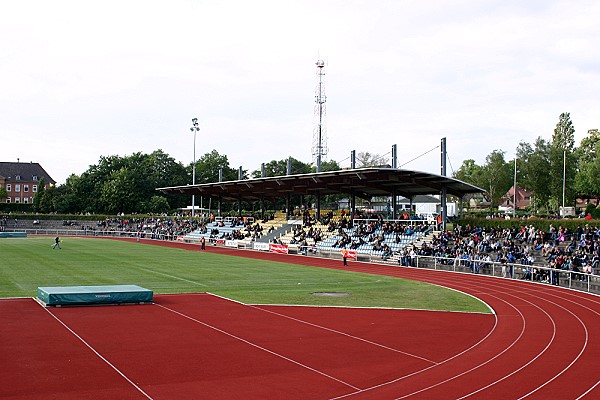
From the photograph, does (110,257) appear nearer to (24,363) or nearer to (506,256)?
(506,256)

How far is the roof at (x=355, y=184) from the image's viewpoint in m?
51.0

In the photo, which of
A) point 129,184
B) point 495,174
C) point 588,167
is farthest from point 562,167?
point 129,184

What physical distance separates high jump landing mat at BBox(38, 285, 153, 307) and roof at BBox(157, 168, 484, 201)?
90.9 feet

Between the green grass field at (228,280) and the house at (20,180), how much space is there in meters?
117

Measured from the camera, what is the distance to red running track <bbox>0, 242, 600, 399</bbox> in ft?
42.9

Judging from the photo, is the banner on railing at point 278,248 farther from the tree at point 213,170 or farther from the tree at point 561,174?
the tree at point 213,170

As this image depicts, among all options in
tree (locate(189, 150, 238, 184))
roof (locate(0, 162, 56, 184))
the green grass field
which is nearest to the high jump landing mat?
the green grass field

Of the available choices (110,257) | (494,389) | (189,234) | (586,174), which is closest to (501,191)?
(586,174)

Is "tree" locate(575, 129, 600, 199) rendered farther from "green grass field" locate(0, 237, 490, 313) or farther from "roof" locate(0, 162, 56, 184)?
"roof" locate(0, 162, 56, 184)

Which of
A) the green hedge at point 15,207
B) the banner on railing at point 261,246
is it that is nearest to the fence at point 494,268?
the banner on railing at point 261,246

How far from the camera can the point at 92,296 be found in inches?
930

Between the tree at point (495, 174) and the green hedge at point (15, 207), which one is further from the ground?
the tree at point (495, 174)

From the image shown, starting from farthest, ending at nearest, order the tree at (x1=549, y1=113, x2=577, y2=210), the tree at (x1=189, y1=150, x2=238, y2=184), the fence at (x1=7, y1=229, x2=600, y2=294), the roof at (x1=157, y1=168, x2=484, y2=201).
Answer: the tree at (x1=189, y1=150, x2=238, y2=184) < the tree at (x1=549, y1=113, x2=577, y2=210) < the roof at (x1=157, y1=168, x2=484, y2=201) < the fence at (x1=7, y1=229, x2=600, y2=294)

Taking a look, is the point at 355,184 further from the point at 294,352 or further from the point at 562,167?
the point at 294,352
